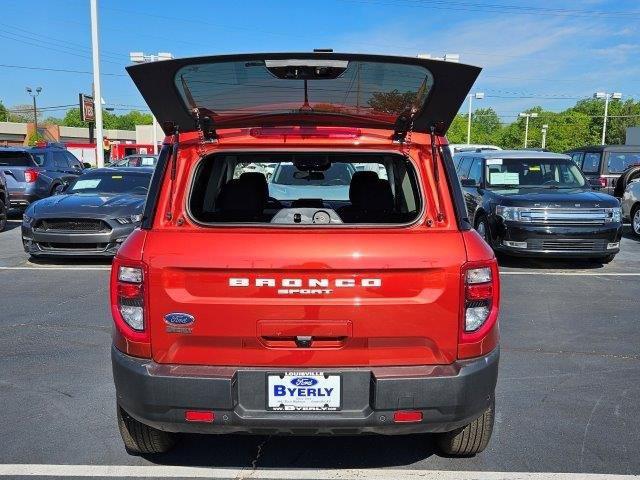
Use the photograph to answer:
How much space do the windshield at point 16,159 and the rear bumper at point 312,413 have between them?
1412cm

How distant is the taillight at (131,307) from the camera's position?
108 inches

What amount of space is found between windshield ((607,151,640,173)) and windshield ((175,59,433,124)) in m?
13.5

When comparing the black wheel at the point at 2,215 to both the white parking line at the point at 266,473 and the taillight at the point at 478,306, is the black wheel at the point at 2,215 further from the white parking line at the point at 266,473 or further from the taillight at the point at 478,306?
the taillight at the point at 478,306

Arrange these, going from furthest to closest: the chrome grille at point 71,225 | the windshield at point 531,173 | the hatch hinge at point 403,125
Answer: the windshield at point 531,173 → the chrome grille at point 71,225 → the hatch hinge at point 403,125

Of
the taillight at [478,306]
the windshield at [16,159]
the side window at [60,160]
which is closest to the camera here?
the taillight at [478,306]

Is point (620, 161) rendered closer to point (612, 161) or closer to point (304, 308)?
point (612, 161)

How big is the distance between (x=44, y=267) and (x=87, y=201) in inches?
45.7

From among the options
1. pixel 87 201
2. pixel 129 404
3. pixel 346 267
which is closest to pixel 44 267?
pixel 87 201

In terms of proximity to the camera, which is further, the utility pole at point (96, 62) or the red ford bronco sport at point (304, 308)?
the utility pole at point (96, 62)

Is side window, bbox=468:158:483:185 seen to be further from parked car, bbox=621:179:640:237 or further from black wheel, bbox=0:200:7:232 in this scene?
black wheel, bbox=0:200:7:232

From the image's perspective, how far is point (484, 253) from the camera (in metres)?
2.79

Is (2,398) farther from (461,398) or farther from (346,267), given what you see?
→ (461,398)

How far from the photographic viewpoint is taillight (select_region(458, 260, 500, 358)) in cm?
273

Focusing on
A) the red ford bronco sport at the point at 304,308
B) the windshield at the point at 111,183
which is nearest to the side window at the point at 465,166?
the windshield at the point at 111,183
